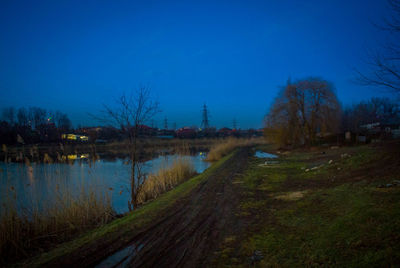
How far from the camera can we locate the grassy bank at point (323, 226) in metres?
3.04

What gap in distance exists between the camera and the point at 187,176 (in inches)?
587

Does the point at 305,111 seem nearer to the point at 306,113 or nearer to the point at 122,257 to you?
the point at 306,113

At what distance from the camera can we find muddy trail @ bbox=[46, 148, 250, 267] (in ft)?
11.9

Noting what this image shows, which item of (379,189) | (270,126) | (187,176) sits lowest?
(187,176)

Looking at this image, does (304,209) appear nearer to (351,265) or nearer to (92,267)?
(351,265)

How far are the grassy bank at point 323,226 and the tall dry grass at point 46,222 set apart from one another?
4307 millimetres

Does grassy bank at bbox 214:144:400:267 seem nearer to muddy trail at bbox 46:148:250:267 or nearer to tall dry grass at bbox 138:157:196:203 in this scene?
muddy trail at bbox 46:148:250:267

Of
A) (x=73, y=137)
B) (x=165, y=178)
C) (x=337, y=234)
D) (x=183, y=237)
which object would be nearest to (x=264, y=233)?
(x=337, y=234)

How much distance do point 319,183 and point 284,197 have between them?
1987 mm

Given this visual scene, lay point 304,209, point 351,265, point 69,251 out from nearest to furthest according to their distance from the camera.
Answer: point 351,265 < point 69,251 < point 304,209

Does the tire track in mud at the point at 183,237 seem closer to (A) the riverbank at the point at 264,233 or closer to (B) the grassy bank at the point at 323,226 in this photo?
(A) the riverbank at the point at 264,233

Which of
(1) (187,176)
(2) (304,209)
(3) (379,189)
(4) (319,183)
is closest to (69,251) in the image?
(2) (304,209)

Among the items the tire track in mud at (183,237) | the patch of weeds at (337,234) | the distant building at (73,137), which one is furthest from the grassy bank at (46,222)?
the distant building at (73,137)

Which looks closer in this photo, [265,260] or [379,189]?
[265,260]
